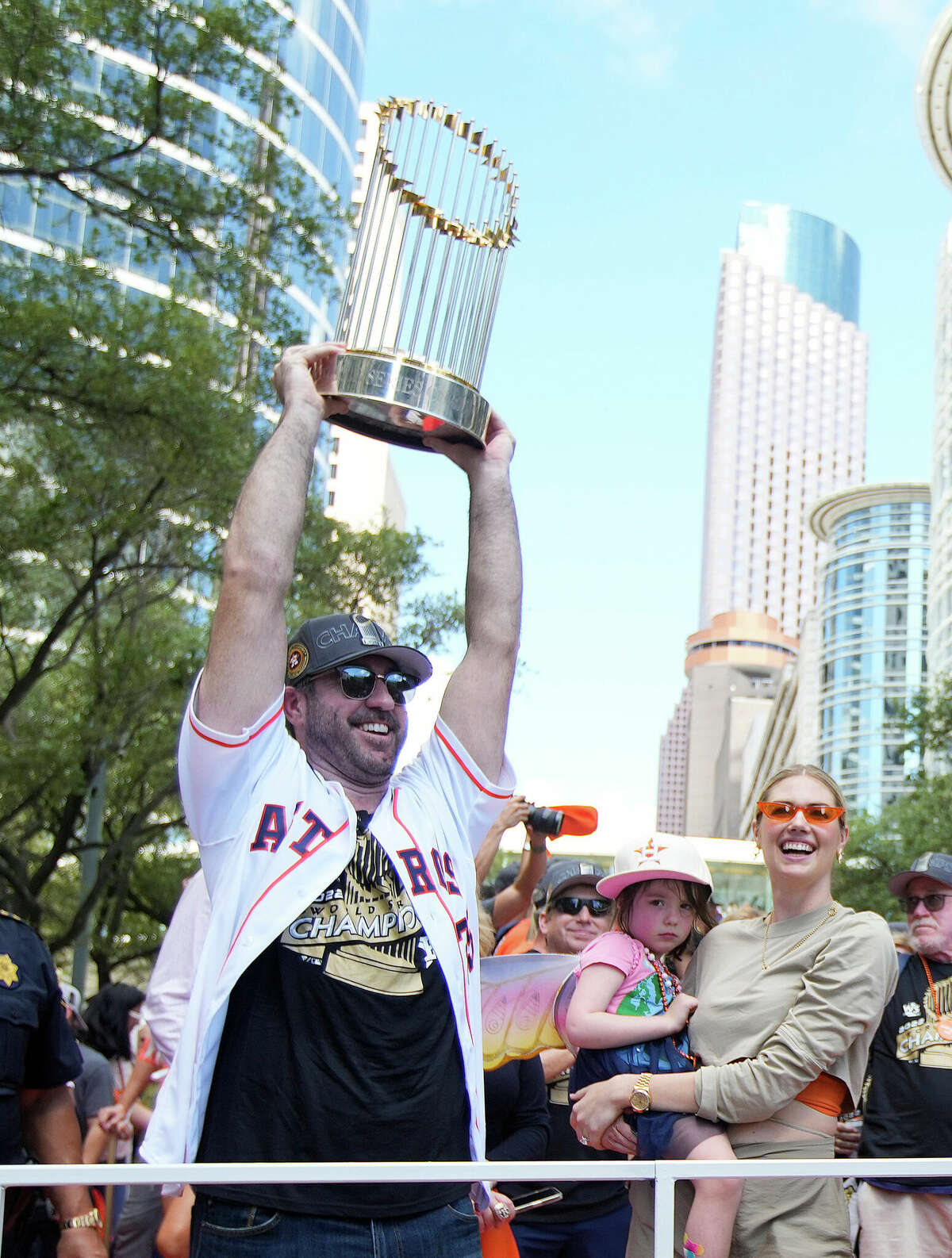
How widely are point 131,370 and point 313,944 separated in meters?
Result: 12.7

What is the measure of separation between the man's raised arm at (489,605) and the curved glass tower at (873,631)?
98469mm

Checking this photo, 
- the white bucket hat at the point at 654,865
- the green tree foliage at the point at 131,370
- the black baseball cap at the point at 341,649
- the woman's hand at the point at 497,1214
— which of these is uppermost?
the green tree foliage at the point at 131,370

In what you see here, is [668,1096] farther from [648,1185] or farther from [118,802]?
[118,802]

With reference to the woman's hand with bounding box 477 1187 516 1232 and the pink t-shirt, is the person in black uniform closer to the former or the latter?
the woman's hand with bounding box 477 1187 516 1232

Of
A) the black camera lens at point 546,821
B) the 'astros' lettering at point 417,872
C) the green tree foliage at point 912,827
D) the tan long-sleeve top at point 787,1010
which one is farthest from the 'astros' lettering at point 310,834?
the green tree foliage at point 912,827

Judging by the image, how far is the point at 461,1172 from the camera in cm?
258

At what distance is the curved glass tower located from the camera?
101m

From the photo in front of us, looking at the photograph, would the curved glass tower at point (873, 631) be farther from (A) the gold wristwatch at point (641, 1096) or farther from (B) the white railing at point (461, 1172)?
(B) the white railing at point (461, 1172)

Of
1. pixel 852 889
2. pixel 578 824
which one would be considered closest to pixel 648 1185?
pixel 578 824

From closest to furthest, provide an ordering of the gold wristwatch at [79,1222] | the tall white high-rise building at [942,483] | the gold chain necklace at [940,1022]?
the gold wristwatch at [79,1222] < the gold chain necklace at [940,1022] < the tall white high-rise building at [942,483]

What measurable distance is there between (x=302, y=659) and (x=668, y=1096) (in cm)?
140

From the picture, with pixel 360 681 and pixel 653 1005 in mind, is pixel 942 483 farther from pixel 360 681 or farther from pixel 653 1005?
pixel 360 681

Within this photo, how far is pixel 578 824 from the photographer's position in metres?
5.65

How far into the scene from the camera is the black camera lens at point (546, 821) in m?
5.93
